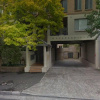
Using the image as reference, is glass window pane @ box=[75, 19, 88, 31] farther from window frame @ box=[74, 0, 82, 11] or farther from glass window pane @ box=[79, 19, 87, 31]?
window frame @ box=[74, 0, 82, 11]

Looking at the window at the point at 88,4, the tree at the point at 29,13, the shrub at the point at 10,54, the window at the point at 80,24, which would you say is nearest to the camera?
the tree at the point at 29,13

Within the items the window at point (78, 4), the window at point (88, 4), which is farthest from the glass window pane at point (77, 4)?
the window at point (88, 4)

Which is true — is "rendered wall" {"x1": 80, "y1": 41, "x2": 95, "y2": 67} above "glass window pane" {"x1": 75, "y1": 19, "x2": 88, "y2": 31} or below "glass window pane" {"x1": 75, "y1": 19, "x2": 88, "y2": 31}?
below

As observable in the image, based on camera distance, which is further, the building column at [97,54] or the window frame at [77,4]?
the window frame at [77,4]

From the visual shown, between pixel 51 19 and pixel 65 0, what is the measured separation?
5.06 m

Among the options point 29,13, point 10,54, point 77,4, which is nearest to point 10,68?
point 10,54

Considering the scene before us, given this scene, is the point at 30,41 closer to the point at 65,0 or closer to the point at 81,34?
the point at 81,34

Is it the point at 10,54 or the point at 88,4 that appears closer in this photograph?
the point at 10,54

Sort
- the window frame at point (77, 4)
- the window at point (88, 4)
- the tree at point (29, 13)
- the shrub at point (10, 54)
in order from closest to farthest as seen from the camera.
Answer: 1. the tree at point (29, 13)
2. the shrub at point (10, 54)
3. the window at point (88, 4)
4. the window frame at point (77, 4)

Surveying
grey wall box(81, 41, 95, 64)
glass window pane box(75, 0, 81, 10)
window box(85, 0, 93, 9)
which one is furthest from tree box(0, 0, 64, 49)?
grey wall box(81, 41, 95, 64)

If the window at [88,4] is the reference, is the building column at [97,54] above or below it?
below

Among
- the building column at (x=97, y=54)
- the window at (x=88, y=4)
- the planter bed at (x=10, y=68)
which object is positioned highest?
the window at (x=88, y=4)

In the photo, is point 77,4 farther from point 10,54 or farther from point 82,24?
point 10,54

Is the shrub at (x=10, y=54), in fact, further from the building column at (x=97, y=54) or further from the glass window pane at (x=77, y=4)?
the glass window pane at (x=77, y=4)
